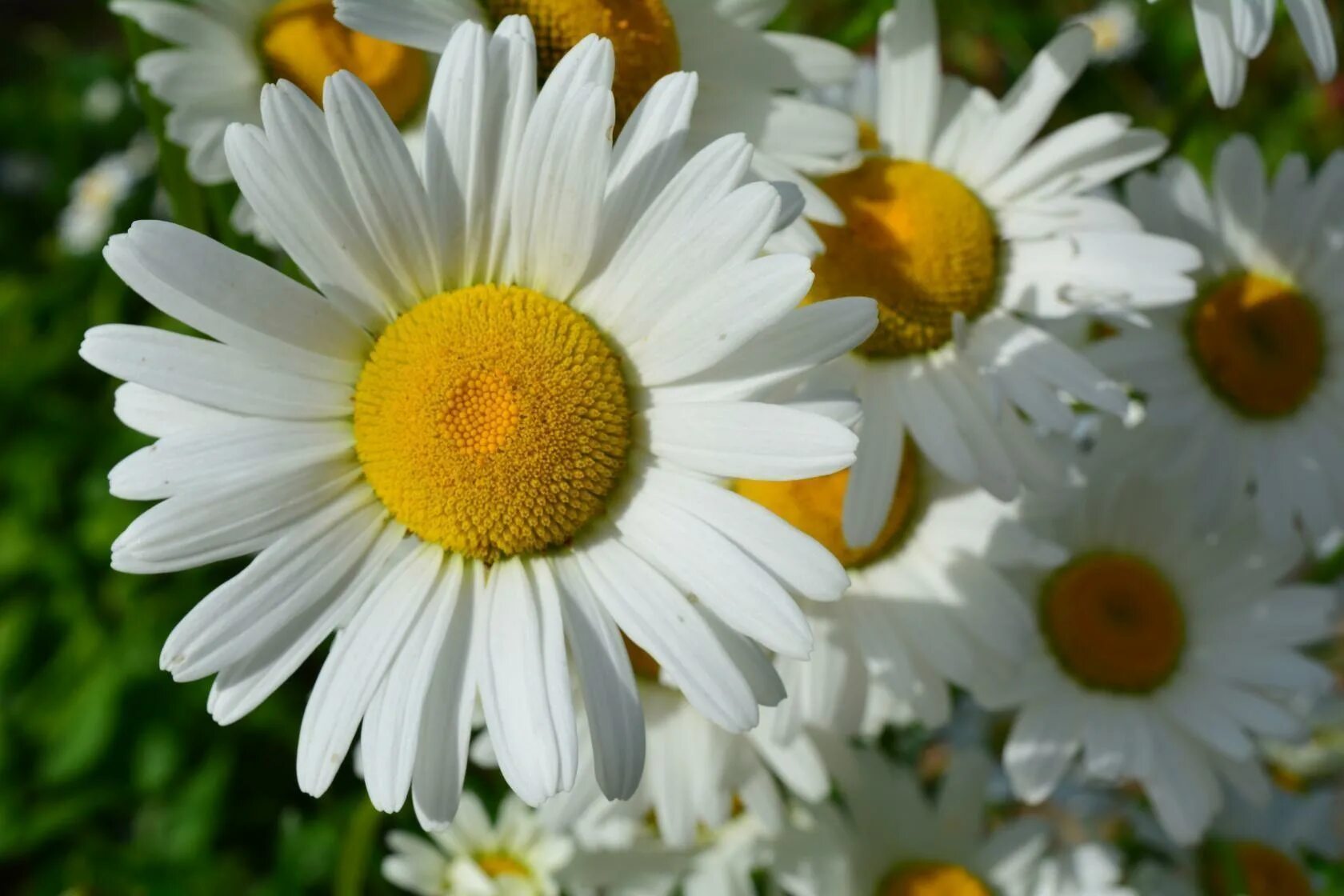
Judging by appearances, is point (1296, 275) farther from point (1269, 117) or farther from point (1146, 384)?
point (1269, 117)

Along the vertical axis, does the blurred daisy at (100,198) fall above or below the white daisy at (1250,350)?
below

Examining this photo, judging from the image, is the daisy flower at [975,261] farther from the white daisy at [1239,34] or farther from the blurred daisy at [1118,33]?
the blurred daisy at [1118,33]

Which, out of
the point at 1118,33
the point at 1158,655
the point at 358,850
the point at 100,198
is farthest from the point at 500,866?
the point at 1118,33

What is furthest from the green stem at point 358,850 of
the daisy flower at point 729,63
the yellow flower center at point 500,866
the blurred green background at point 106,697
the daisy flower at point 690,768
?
the daisy flower at point 729,63

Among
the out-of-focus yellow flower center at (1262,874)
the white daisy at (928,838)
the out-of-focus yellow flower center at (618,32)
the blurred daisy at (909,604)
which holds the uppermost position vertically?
the out-of-focus yellow flower center at (618,32)

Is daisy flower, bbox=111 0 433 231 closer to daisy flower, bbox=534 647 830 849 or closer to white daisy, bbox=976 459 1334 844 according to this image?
daisy flower, bbox=534 647 830 849

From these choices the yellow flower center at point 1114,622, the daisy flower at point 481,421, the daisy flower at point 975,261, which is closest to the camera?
the daisy flower at point 481,421

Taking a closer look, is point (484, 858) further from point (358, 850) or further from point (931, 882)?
point (931, 882)
